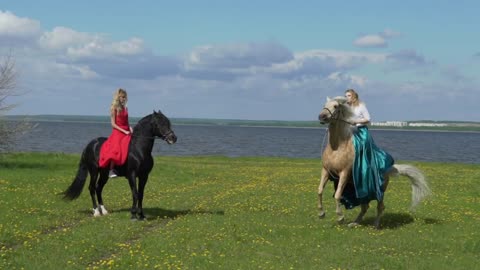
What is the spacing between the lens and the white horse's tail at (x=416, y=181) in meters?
16.2

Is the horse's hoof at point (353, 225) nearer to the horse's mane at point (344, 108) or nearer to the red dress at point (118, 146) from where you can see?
the horse's mane at point (344, 108)

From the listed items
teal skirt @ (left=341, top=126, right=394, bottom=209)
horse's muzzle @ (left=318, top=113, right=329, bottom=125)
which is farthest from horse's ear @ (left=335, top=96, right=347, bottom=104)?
teal skirt @ (left=341, top=126, right=394, bottom=209)

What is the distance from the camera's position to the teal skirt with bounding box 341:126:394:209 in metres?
15.3

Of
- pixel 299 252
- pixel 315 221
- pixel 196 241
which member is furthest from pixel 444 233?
pixel 196 241

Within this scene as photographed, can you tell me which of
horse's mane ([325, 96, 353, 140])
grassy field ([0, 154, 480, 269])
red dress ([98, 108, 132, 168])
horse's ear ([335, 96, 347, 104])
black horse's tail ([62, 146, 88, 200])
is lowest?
grassy field ([0, 154, 480, 269])

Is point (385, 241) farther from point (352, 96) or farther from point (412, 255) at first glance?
point (352, 96)

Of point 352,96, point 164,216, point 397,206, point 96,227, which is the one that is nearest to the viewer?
point 96,227

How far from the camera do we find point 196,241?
12.9 meters

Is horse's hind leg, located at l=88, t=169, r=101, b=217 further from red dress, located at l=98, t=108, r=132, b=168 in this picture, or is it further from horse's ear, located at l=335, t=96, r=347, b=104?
horse's ear, located at l=335, t=96, r=347, b=104

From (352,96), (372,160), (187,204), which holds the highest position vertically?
(352,96)

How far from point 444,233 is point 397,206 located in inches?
217

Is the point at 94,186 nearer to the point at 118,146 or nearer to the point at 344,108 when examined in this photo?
the point at 118,146

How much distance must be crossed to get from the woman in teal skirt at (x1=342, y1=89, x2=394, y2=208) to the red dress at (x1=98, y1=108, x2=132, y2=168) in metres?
6.74

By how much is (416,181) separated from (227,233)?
6231 millimetres
